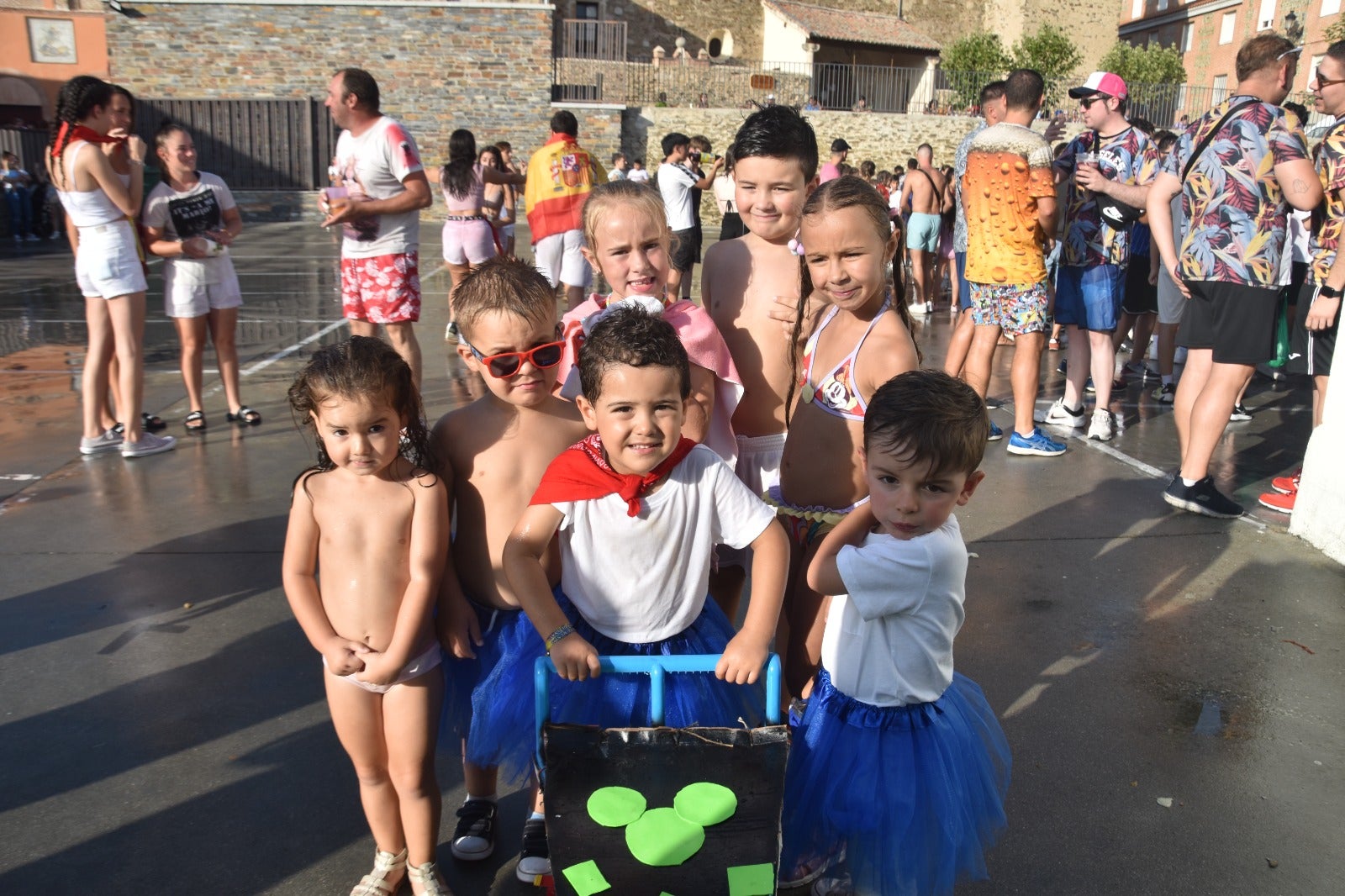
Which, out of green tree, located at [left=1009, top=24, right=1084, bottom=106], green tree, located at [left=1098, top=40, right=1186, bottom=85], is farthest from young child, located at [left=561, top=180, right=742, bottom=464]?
green tree, located at [left=1098, top=40, right=1186, bottom=85]

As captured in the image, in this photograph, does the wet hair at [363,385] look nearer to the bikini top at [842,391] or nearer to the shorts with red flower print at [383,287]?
the bikini top at [842,391]

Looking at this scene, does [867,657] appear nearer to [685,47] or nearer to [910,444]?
[910,444]

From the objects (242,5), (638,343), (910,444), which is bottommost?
(910,444)

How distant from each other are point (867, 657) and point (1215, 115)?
414cm

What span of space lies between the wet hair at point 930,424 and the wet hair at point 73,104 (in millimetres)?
4899

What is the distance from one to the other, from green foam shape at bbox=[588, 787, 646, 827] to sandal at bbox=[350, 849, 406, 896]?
792mm

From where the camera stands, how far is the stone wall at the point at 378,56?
2806 cm

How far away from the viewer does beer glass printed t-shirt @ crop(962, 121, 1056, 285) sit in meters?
5.92

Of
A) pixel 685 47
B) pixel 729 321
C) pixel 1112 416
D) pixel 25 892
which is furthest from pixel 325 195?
pixel 685 47

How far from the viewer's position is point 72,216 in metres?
5.57

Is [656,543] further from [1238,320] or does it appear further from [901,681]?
[1238,320]

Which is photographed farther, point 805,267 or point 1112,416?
point 1112,416

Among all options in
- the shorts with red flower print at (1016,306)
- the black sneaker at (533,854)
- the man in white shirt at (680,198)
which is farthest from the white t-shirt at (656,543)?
the man in white shirt at (680,198)

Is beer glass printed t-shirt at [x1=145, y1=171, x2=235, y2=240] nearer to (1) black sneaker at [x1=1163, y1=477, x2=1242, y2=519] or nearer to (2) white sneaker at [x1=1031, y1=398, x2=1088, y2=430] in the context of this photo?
(2) white sneaker at [x1=1031, y1=398, x2=1088, y2=430]
